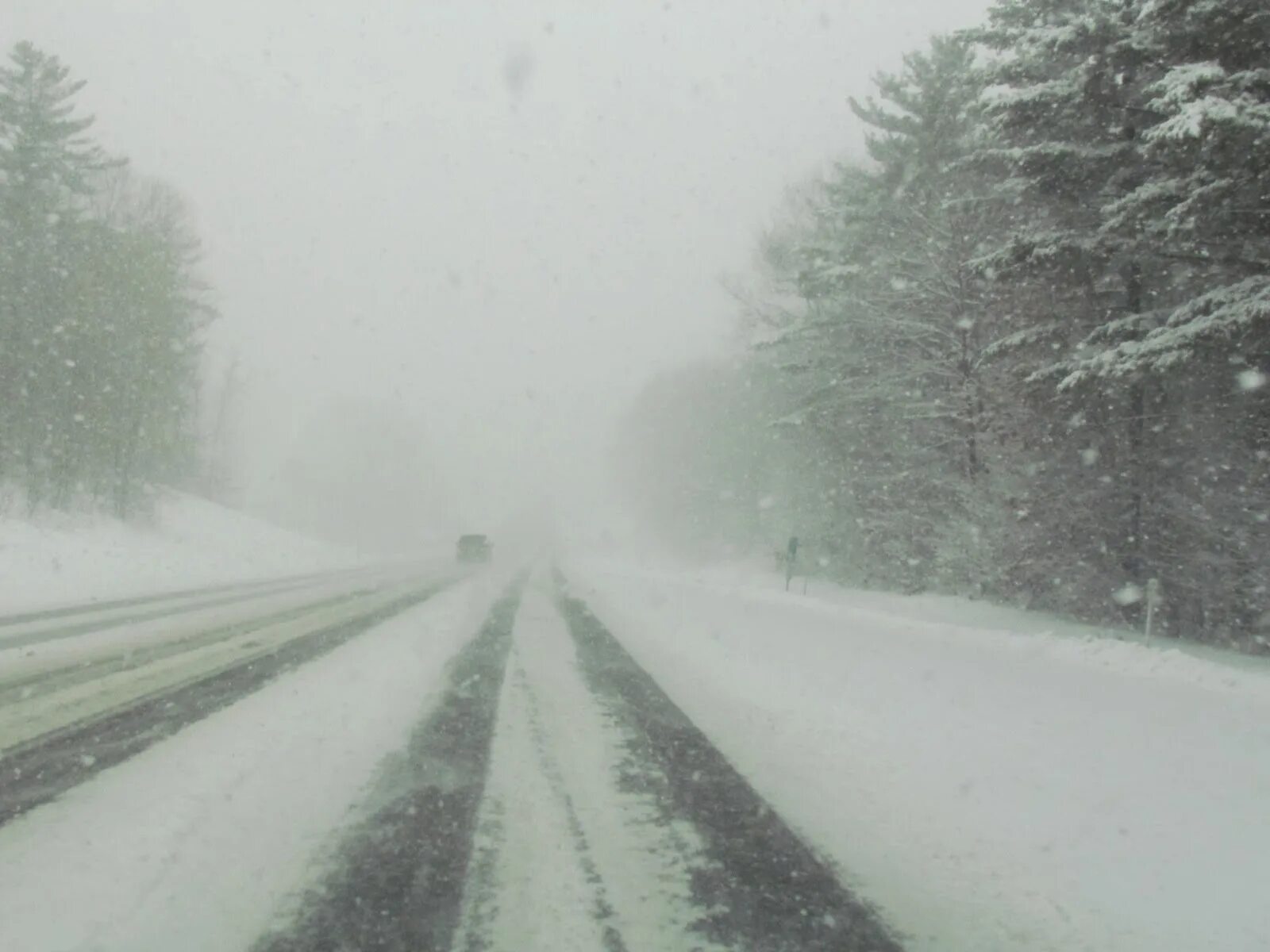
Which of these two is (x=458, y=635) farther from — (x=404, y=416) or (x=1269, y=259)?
(x=404, y=416)

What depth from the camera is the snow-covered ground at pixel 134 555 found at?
1798 cm

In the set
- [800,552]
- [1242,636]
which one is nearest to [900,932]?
[1242,636]

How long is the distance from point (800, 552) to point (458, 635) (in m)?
19.1

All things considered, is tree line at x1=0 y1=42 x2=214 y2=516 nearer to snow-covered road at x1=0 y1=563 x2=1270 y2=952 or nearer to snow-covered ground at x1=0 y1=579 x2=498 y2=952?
snow-covered road at x1=0 y1=563 x2=1270 y2=952

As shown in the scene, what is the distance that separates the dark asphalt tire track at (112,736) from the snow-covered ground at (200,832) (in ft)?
0.45

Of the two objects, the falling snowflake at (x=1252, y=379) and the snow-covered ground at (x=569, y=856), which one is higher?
the falling snowflake at (x=1252, y=379)

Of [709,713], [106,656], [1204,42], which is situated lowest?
[106,656]

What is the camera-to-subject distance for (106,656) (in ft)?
28.7

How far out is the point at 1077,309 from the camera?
13695 mm

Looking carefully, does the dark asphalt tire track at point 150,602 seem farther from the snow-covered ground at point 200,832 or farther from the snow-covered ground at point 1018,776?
the snow-covered ground at point 1018,776

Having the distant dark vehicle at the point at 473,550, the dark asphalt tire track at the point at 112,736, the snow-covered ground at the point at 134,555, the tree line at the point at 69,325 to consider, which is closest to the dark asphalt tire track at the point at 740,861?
the dark asphalt tire track at the point at 112,736

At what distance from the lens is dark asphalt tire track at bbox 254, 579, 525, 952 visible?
120 inches

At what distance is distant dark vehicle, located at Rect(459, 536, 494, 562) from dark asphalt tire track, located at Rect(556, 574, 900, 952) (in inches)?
1436

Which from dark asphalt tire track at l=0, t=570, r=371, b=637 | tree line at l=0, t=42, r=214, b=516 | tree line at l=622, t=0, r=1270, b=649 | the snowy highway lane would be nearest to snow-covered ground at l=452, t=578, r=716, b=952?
the snowy highway lane
